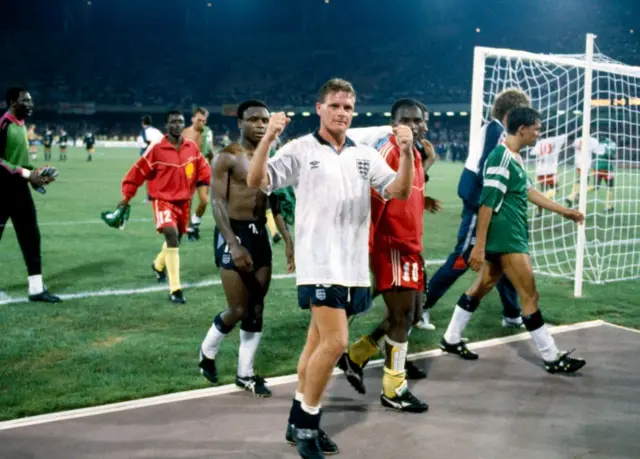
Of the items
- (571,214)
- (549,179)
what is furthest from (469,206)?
(549,179)

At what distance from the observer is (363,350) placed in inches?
209

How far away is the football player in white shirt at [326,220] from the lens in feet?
13.0

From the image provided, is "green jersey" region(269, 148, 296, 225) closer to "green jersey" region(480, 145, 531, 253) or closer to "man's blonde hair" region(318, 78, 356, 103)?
"green jersey" region(480, 145, 531, 253)

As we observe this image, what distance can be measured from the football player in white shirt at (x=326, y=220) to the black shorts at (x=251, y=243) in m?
1.23

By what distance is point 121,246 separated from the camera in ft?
39.2

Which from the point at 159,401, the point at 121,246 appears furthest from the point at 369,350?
the point at 121,246

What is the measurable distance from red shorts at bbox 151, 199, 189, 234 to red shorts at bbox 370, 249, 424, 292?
4.01 meters

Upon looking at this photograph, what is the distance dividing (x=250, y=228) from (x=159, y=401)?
1.30 m

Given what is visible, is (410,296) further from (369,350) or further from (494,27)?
(494,27)

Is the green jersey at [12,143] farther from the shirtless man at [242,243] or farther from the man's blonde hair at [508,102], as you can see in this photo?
the man's blonde hair at [508,102]

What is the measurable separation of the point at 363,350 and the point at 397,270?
0.80 metres

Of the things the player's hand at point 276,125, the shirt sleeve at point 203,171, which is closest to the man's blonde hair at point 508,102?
the player's hand at point 276,125

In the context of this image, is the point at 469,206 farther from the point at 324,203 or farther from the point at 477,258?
the point at 324,203

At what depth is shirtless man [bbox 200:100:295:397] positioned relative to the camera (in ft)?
17.1
